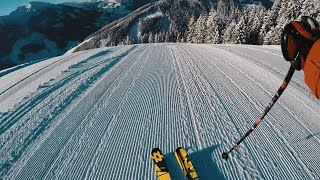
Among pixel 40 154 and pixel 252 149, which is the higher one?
pixel 252 149

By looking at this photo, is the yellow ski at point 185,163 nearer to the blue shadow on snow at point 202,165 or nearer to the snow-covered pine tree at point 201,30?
the blue shadow on snow at point 202,165

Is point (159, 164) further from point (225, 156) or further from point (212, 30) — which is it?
point (212, 30)

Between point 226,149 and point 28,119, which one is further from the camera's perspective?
point 28,119

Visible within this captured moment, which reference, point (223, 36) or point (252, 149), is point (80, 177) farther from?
point (223, 36)

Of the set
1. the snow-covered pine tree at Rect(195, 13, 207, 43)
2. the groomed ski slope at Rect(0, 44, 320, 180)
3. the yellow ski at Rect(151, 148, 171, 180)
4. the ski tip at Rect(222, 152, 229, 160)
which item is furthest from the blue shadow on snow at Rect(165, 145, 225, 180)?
the snow-covered pine tree at Rect(195, 13, 207, 43)

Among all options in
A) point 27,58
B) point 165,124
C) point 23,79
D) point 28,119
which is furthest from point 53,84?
point 27,58

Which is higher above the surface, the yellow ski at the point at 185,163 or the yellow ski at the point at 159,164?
the yellow ski at the point at 185,163

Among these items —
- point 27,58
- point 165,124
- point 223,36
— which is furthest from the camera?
point 27,58

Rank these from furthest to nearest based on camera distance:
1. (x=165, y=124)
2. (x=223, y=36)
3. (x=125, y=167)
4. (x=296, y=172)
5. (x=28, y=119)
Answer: (x=223, y=36) → (x=28, y=119) → (x=165, y=124) → (x=125, y=167) → (x=296, y=172)

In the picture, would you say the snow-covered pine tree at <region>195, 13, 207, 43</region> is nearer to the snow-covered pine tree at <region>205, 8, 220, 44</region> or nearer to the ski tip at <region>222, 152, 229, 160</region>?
the snow-covered pine tree at <region>205, 8, 220, 44</region>

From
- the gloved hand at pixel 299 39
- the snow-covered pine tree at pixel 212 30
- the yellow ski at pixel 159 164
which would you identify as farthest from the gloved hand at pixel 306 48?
the snow-covered pine tree at pixel 212 30
